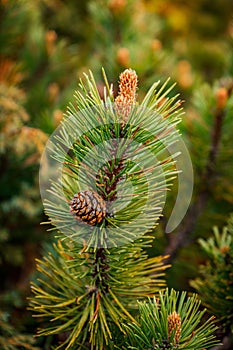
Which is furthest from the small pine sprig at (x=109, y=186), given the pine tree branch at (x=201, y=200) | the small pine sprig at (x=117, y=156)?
the pine tree branch at (x=201, y=200)

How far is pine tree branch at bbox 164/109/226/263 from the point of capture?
852 mm

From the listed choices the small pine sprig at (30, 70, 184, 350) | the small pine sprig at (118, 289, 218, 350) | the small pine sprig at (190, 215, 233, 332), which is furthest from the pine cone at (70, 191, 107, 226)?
the small pine sprig at (190, 215, 233, 332)

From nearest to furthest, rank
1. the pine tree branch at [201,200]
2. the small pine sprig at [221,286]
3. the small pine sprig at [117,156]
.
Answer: the small pine sprig at [117,156], the small pine sprig at [221,286], the pine tree branch at [201,200]

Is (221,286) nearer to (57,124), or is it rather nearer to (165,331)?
(165,331)

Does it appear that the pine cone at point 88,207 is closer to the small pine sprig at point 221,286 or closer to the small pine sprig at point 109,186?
the small pine sprig at point 109,186

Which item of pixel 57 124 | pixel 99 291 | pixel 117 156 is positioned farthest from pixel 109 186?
pixel 57 124

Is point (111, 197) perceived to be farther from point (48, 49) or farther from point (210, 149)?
point (48, 49)

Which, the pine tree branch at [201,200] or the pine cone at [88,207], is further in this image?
the pine tree branch at [201,200]

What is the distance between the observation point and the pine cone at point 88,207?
0.47m

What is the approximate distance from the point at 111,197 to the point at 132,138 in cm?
8

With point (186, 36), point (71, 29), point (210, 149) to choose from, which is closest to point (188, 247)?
point (210, 149)

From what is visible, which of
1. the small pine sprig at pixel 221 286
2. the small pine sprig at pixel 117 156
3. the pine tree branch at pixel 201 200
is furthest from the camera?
the pine tree branch at pixel 201 200

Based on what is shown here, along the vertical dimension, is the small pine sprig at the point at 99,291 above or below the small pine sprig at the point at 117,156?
below

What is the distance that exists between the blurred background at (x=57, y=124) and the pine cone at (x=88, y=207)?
0.30 meters
